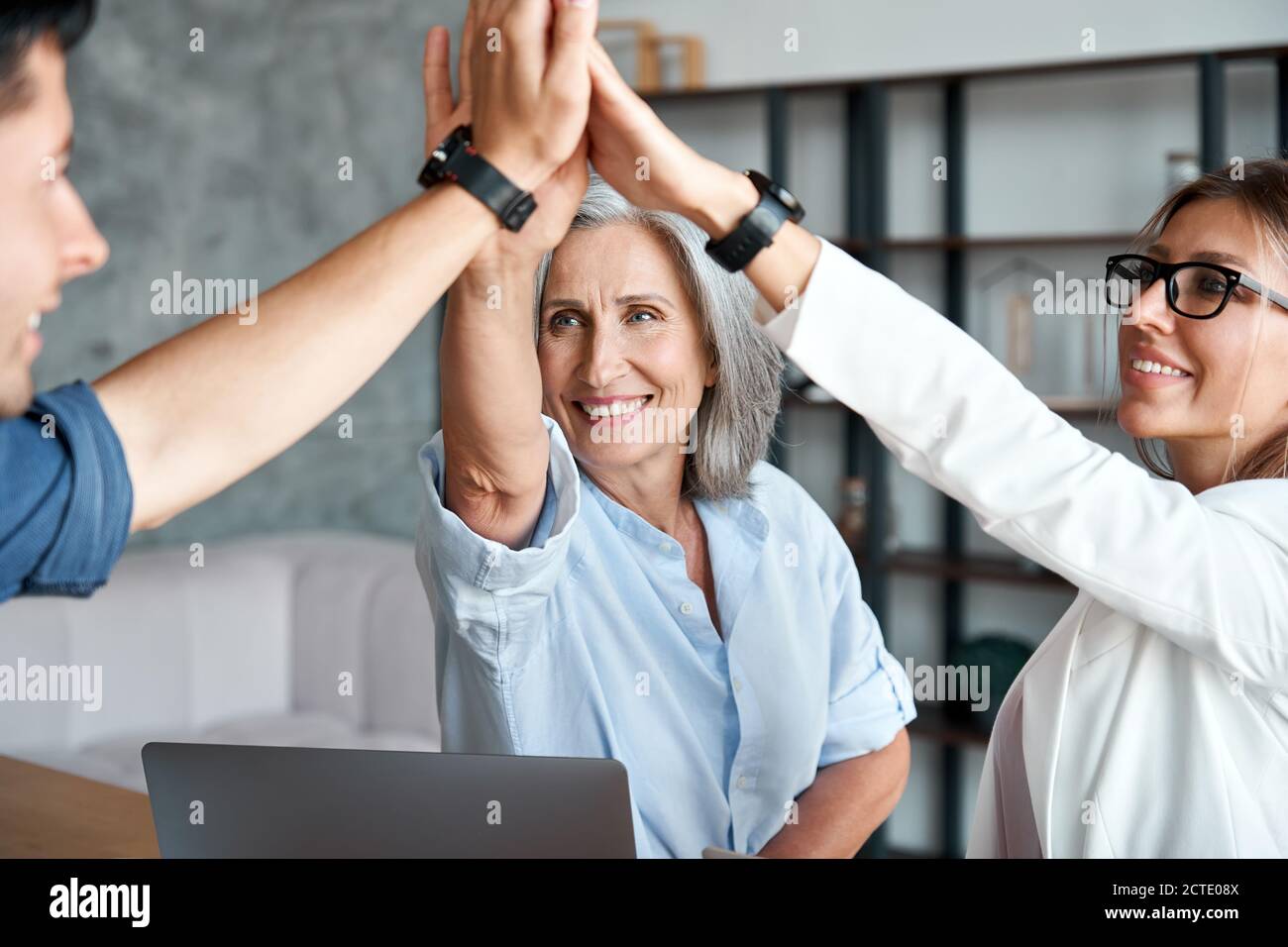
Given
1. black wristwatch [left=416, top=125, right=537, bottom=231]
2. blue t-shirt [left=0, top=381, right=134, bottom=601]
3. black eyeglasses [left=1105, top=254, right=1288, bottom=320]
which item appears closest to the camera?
blue t-shirt [left=0, top=381, right=134, bottom=601]

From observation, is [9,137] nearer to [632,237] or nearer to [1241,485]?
[632,237]

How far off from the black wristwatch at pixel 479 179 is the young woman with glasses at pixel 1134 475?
0.09m

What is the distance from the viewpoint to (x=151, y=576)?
249 centimetres

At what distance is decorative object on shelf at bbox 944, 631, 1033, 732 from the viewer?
2.75 m

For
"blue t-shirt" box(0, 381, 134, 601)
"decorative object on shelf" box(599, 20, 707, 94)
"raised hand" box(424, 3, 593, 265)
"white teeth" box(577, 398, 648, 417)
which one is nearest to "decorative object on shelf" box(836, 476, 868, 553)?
"decorative object on shelf" box(599, 20, 707, 94)

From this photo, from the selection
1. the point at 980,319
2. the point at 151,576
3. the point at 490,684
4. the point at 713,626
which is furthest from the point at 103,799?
the point at 980,319

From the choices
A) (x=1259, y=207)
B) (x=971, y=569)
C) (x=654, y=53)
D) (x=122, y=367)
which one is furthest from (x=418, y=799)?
(x=654, y=53)

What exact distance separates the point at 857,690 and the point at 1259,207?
0.57 m

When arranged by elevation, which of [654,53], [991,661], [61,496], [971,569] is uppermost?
[654,53]

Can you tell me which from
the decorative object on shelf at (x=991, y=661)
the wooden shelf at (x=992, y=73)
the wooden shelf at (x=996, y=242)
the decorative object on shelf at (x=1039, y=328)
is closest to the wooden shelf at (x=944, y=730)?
the decorative object on shelf at (x=991, y=661)

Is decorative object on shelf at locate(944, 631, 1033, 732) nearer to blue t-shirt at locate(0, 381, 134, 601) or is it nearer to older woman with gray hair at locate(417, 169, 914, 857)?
older woman with gray hair at locate(417, 169, 914, 857)

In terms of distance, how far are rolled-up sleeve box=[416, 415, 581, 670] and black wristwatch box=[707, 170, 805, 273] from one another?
0.24 meters

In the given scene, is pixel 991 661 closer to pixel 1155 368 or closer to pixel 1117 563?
pixel 1155 368

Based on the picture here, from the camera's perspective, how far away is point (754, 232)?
75cm
